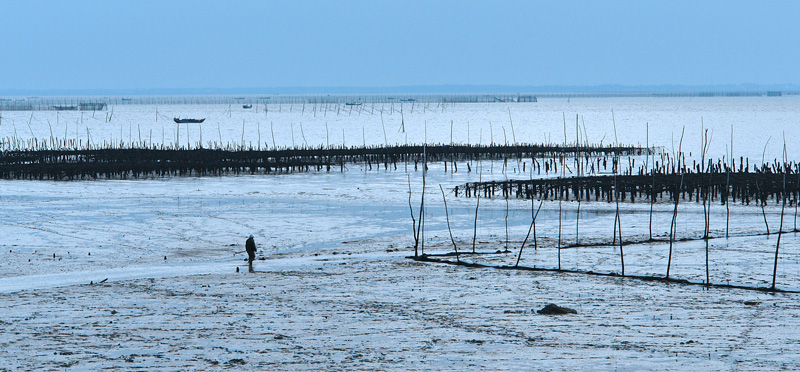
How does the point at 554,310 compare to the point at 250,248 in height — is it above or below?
below

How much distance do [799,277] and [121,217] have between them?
710 inches

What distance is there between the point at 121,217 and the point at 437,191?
12863mm

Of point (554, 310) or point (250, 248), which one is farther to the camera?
point (250, 248)

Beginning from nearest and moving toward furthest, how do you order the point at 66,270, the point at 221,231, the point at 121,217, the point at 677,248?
the point at 66,270 < the point at 677,248 < the point at 221,231 < the point at 121,217

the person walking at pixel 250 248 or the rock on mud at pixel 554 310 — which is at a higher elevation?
the person walking at pixel 250 248

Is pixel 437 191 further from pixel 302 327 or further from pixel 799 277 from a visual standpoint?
pixel 302 327

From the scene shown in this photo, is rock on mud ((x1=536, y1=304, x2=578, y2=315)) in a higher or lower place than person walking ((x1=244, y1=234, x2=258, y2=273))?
lower

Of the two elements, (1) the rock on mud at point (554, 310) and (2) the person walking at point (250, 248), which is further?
(2) the person walking at point (250, 248)

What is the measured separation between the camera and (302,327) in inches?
473

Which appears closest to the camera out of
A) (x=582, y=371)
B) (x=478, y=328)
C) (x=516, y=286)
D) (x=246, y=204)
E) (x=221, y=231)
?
(x=582, y=371)

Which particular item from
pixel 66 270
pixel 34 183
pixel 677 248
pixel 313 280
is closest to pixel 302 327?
pixel 313 280

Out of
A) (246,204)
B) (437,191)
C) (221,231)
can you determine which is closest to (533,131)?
(437,191)

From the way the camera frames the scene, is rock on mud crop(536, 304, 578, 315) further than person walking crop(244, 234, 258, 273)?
No

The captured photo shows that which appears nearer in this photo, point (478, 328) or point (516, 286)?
point (478, 328)
